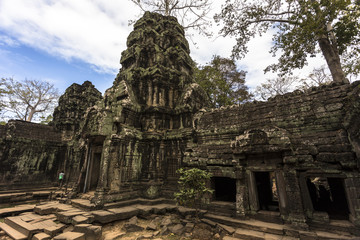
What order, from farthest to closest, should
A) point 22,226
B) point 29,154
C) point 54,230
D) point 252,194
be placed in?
1. point 29,154
2. point 252,194
3. point 22,226
4. point 54,230

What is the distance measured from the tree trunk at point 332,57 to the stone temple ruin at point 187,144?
3790 mm

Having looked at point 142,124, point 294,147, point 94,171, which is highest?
point 142,124

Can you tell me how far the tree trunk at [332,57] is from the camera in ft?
27.4

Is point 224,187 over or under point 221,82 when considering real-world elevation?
under

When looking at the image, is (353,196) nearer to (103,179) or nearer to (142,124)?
(103,179)

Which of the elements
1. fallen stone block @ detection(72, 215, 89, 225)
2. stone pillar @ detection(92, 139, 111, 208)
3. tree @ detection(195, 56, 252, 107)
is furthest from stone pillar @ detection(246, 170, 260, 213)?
tree @ detection(195, 56, 252, 107)

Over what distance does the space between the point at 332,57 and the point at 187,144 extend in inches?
345

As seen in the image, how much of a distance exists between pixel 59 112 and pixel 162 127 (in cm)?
1190

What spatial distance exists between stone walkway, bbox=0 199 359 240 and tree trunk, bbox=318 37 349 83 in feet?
24.8

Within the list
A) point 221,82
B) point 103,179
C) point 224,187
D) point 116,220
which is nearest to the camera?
point 116,220

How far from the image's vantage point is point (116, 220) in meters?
6.56

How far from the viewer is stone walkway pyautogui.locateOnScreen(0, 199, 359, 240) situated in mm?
4957

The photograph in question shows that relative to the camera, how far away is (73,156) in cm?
1261

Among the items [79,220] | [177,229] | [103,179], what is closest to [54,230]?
[79,220]
